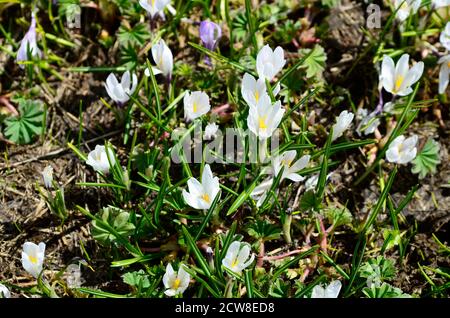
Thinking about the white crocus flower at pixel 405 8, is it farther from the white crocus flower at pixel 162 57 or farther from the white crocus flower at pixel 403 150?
the white crocus flower at pixel 162 57

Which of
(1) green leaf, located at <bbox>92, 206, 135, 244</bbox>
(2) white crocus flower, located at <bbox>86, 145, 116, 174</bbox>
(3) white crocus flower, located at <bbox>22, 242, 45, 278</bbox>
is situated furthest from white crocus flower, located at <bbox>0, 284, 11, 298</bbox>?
(2) white crocus flower, located at <bbox>86, 145, 116, 174</bbox>

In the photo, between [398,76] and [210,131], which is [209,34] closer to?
[210,131]

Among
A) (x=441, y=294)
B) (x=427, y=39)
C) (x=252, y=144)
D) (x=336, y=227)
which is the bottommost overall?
(x=441, y=294)

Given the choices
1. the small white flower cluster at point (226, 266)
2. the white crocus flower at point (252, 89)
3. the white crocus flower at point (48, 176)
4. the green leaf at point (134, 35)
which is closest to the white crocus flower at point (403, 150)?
the white crocus flower at point (252, 89)

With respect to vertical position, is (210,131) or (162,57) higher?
(162,57)

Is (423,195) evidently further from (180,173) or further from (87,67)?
(87,67)

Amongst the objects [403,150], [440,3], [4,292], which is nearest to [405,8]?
[440,3]

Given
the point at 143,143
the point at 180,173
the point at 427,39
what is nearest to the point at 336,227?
the point at 180,173
